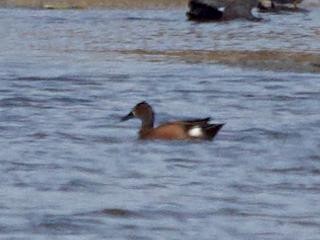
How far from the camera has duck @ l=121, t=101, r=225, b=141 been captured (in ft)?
47.5

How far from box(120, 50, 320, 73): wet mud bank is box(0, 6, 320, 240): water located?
31cm

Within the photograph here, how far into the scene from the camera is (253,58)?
2536 centimetres

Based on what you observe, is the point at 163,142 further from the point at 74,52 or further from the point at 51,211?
the point at 74,52

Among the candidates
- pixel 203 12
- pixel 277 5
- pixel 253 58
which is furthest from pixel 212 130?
pixel 277 5

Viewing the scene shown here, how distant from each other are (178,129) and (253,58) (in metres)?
10.9

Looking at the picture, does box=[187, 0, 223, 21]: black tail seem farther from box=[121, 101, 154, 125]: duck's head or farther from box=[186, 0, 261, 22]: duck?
box=[121, 101, 154, 125]: duck's head

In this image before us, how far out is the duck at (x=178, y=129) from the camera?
Answer: 14492 millimetres

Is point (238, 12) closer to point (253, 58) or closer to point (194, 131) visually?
point (253, 58)

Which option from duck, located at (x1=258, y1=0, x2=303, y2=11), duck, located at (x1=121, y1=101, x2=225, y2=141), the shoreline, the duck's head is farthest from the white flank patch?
the shoreline

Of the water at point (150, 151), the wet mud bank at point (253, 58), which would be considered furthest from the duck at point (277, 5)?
the wet mud bank at point (253, 58)

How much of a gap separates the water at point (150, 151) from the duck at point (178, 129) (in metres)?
0.12

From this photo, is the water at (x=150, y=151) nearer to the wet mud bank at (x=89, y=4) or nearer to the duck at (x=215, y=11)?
the duck at (x=215, y=11)

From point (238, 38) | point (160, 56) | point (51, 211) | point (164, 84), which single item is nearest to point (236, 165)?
point (51, 211)

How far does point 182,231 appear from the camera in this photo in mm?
10008
